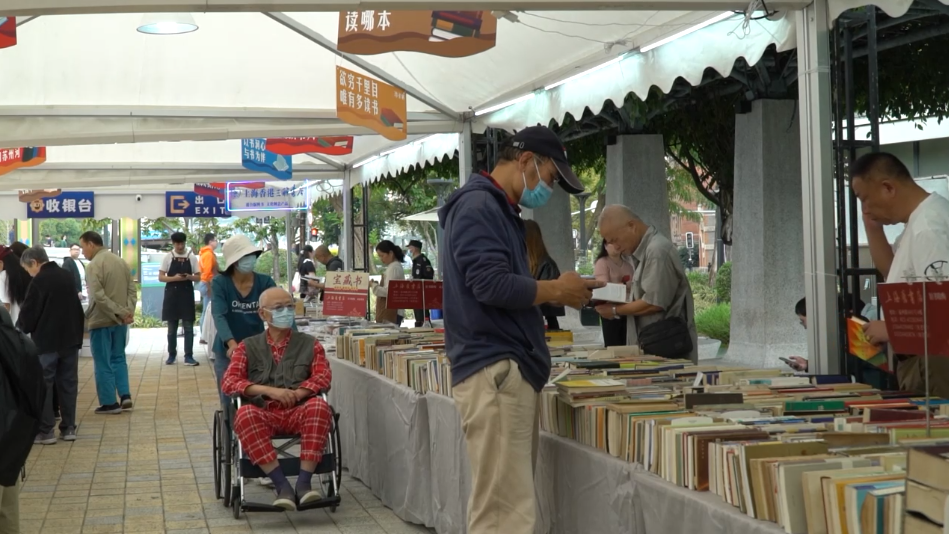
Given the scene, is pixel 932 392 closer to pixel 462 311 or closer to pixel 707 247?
pixel 462 311

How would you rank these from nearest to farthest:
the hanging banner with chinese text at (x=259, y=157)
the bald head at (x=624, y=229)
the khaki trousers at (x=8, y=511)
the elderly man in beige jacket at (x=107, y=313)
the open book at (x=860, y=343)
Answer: the open book at (x=860, y=343) → the khaki trousers at (x=8, y=511) → the bald head at (x=624, y=229) → the elderly man in beige jacket at (x=107, y=313) → the hanging banner with chinese text at (x=259, y=157)

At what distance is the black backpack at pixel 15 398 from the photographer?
12.5 feet

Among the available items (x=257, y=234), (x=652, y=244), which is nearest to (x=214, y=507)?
(x=652, y=244)

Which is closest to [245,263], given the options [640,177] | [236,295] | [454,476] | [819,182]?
[236,295]

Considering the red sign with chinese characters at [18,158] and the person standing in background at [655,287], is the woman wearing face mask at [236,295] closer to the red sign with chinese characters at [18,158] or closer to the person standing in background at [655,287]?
the person standing in background at [655,287]

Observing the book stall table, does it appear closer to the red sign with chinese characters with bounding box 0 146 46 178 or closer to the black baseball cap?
the black baseball cap

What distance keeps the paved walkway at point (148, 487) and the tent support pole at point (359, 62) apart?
3179 mm

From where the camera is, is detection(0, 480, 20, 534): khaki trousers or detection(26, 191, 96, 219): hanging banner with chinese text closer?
detection(0, 480, 20, 534): khaki trousers

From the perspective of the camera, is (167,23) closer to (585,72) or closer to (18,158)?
(585,72)

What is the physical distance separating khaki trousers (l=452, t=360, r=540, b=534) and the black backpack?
1758 millimetres

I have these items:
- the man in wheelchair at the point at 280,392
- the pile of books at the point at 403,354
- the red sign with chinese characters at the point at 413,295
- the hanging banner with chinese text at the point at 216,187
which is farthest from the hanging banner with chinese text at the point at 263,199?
the man in wheelchair at the point at 280,392

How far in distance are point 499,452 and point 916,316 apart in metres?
1.31

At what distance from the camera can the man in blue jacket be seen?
3.26 metres

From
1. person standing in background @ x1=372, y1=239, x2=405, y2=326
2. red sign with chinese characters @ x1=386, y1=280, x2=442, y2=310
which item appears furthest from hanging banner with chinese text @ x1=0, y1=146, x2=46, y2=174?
red sign with chinese characters @ x1=386, y1=280, x2=442, y2=310
